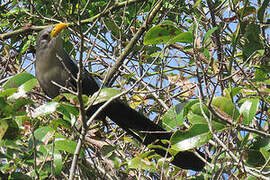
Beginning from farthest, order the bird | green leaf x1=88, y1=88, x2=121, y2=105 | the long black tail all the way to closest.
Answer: the bird, the long black tail, green leaf x1=88, y1=88, x2=121, y2=105

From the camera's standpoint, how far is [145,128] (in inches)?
141

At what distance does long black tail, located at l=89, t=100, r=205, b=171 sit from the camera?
3.16 m

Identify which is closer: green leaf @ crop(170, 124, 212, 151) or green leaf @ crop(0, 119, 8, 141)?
green leaf @ crop(0, 119, 8, 141)

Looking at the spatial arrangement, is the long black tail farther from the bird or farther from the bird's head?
the bird's head

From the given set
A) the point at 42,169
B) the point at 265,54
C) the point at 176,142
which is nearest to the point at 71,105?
the point at 42,169

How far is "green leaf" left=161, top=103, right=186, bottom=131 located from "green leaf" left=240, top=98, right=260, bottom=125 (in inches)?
17.0

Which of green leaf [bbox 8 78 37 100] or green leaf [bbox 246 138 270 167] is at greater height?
green leaf [bbox 8 78 37 100]

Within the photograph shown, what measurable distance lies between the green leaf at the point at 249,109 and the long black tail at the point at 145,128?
0.89 m

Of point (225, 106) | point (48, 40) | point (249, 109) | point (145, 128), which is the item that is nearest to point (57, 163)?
point (225, 106)

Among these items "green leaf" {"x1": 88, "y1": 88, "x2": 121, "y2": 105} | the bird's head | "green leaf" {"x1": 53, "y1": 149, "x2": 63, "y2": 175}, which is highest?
the bird's head

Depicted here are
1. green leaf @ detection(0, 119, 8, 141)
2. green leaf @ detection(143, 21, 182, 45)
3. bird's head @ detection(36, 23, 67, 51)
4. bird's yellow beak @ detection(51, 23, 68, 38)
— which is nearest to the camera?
green leaf @ detection(0, 119, 8, 141)

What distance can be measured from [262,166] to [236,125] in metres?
0.42

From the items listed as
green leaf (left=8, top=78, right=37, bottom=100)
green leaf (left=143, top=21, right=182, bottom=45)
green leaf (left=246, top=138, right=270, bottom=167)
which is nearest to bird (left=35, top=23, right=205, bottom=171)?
green leaf (left=143, top=21, right=182, bottom=45)

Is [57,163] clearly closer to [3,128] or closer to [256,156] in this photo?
[3,128]
